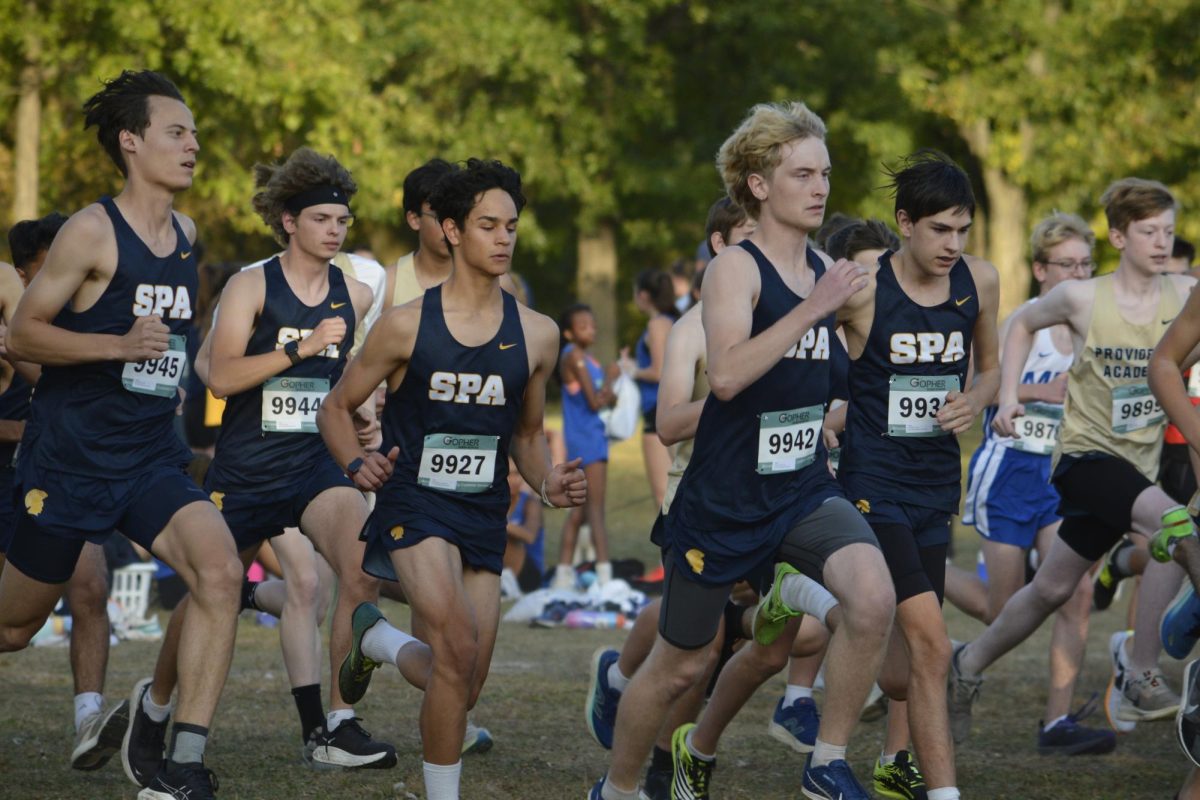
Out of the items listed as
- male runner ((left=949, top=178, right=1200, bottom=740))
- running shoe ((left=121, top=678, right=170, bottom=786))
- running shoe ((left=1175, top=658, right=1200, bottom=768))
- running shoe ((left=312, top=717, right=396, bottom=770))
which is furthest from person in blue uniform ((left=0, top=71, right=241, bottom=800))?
male runner ((left=949, top=178, right=1200, bottom=740))

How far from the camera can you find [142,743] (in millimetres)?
6004

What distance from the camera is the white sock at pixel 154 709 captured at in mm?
6031

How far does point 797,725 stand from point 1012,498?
5.47 ft

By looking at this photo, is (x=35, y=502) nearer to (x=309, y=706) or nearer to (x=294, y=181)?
(x=309, y=706)

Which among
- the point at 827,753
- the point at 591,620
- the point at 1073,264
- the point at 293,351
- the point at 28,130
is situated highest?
the point at 28,130

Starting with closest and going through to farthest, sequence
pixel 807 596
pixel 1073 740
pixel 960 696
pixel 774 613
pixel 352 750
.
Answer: pixel 807 596 → pixel 774 613 → pixel 352 750 → pixel 1073 740 → pixel 960 696

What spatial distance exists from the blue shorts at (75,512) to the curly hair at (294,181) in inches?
58.6

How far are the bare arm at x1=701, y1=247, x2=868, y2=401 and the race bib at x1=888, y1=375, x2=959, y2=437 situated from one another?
740 millimetres

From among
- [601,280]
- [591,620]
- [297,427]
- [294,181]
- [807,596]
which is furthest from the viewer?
[601,280]

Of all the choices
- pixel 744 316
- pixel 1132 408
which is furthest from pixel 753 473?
pixel 1132 408

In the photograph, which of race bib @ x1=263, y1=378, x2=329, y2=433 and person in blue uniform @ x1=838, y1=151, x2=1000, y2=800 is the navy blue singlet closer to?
person in blue uniform @ x1=838, y1=151, x2=1000, y2=800

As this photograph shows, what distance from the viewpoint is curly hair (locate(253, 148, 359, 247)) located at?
6.64 m

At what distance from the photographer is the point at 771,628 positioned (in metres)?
5.57

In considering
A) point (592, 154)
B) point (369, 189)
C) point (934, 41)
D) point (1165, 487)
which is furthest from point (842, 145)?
point (1165, 487)
